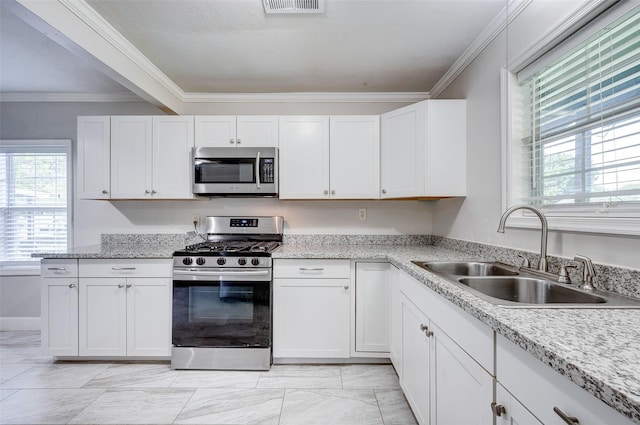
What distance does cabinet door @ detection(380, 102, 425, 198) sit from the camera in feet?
7.75

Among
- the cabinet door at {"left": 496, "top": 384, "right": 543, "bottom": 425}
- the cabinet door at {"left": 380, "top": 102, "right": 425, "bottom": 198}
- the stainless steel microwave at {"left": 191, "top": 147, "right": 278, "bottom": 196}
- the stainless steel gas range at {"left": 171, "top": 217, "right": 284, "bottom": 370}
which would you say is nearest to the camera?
the cabinet door at {"left": 496, "top": 384, "right": 543, "bottom": 425}

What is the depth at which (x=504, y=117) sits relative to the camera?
1.79 meters

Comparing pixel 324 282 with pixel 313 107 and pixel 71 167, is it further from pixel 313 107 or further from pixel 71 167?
pixel 71 167

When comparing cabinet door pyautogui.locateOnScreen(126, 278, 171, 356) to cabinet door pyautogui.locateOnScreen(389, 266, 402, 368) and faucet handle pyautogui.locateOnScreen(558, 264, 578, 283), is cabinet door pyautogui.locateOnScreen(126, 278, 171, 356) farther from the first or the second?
faucet handle pyautogui.locateOnScreen(558, 264, 578, 283)

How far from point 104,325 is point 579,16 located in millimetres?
3547

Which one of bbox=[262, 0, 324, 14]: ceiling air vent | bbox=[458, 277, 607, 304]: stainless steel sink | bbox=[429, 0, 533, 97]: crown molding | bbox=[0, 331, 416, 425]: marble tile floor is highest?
bbox=[262, 0, 324, 14]: ceiling air vent

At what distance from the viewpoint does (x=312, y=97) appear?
2.97 meters

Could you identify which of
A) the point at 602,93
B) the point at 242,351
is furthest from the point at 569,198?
the point at 242,351

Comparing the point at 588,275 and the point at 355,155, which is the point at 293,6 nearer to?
Answer: the point at 355,155

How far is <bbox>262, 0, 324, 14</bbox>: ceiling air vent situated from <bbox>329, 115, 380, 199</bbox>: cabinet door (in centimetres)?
97

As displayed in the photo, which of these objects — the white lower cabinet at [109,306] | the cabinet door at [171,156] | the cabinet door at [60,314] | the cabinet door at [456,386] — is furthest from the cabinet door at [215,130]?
the cabinet door at [456,386]

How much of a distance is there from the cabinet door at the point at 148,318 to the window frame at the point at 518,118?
8.44ft

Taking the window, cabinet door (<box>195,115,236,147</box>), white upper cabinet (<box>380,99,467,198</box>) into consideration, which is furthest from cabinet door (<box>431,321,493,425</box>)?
the window

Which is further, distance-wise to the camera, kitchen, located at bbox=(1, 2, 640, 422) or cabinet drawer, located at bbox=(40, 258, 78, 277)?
kitchen, located at bbox=(1, 2, 640, 422)
